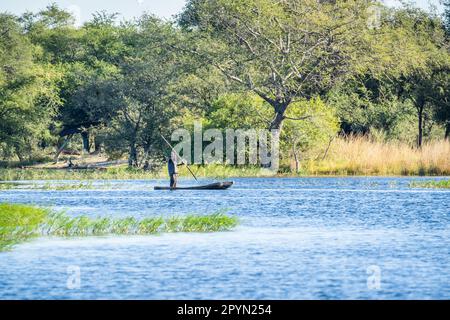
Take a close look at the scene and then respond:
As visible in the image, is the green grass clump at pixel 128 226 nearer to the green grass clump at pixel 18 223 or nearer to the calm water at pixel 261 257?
the green grass clump at pixel 18 223

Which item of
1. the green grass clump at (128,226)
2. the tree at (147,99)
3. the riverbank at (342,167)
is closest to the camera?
the green grass clump at (128,226)

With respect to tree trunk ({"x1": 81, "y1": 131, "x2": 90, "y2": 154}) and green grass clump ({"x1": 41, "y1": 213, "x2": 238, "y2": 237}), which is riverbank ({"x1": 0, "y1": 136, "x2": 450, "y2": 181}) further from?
green grass clump ({"x1": 41, "y1": 213, "x2": 238, "y2": 237})

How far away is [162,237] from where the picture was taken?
79.2 ft

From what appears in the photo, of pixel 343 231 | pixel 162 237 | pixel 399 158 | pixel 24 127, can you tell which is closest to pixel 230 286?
pixel 162 237

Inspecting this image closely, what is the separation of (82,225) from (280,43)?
3135cm

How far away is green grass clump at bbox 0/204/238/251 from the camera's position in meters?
24.4

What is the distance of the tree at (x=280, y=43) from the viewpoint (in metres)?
53.7

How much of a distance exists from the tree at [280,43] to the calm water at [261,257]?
20307 millimetres

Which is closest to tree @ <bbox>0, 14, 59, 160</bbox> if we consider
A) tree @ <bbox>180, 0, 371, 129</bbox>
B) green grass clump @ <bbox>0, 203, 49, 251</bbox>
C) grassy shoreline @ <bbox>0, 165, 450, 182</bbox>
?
grassy shoreline @ <bbox>0, 165, 450, 182</bbox>

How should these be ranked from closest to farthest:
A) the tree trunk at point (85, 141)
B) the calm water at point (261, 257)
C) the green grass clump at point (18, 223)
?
the calm water at point (261, 257), the green grass clump at point (18, 223), the tree trunk at point (85, 141)

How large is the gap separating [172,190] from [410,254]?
2016 centimetres

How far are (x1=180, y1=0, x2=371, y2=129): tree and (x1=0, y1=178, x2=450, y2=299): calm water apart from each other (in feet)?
66.6

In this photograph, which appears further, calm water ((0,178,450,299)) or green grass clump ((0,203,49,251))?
green grass clump ((0,203,49,251))

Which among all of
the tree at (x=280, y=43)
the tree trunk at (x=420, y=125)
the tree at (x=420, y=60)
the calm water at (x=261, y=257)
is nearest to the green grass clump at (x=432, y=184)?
the calm water at (x=261, y=257)
